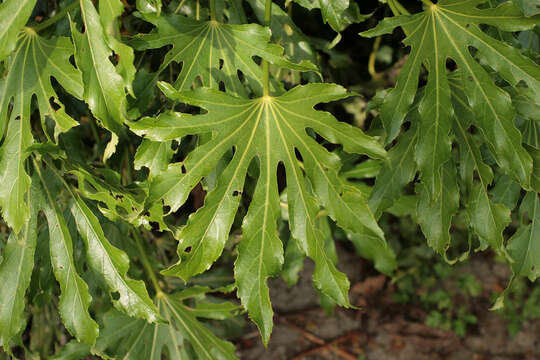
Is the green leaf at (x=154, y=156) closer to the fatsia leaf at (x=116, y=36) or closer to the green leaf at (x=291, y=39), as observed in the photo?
the fatsia leaf at (x=116, y=36)

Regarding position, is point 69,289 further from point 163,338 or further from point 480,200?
point 480,200

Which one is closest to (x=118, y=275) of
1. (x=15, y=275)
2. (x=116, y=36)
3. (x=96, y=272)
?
(x=96, y=272)

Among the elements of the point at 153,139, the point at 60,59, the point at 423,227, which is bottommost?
the point at 423,227

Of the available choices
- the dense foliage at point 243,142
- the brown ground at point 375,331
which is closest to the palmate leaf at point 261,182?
the dense foliage at point 243,142

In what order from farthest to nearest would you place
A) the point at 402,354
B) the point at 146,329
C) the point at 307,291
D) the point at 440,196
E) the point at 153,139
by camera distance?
the point at 307,291, the point at 402,354, the point at 146,329, the point at 440,196, the point at 153,139

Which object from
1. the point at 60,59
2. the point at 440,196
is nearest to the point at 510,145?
the point at 440,196

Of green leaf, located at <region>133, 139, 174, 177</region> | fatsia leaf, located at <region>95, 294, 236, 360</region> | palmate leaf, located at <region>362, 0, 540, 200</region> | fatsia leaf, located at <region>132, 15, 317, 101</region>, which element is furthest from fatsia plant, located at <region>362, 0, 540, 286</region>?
fatsia leaf, located at <region>95, 294, 236, 360</region>

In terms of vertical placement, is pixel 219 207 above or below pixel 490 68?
below

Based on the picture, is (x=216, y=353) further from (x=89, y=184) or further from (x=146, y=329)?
(x=89, y=184)
